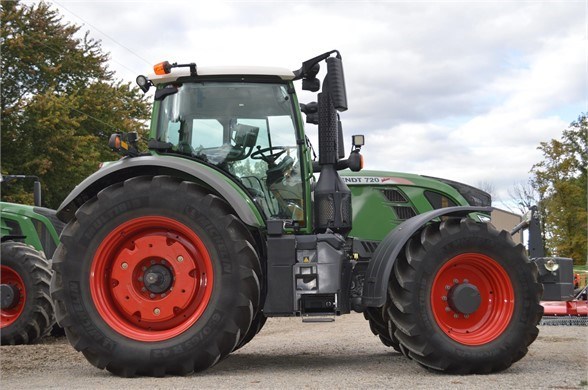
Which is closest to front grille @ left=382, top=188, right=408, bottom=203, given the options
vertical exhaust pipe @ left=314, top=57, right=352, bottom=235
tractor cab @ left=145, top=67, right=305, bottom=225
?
vertical exhaust pipe @ left=314, top=57, right=352, bottom=235

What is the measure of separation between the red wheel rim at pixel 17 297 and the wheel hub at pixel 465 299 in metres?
6.63

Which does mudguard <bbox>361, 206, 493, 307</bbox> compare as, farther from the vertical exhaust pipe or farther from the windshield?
the windshield

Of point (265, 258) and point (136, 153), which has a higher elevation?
point (136, 153)

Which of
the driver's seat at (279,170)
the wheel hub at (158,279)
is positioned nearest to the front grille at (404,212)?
the driver's seat at (279,170)

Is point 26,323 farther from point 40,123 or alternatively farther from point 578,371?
point 40,123

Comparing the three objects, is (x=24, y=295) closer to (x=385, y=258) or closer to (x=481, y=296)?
(x=385, y=258)

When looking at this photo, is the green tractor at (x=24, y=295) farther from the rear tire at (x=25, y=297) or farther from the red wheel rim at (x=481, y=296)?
the red wheel rim at (x=481, y=296)

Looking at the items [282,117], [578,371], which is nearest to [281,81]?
[282,117]

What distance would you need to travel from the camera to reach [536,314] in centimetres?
659

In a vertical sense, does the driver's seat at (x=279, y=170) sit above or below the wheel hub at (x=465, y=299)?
above

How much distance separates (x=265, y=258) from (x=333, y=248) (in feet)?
2.05

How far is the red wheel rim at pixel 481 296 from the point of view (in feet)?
21.6

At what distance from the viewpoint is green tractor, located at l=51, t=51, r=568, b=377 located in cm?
639

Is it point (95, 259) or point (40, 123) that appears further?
point (40, 123)
